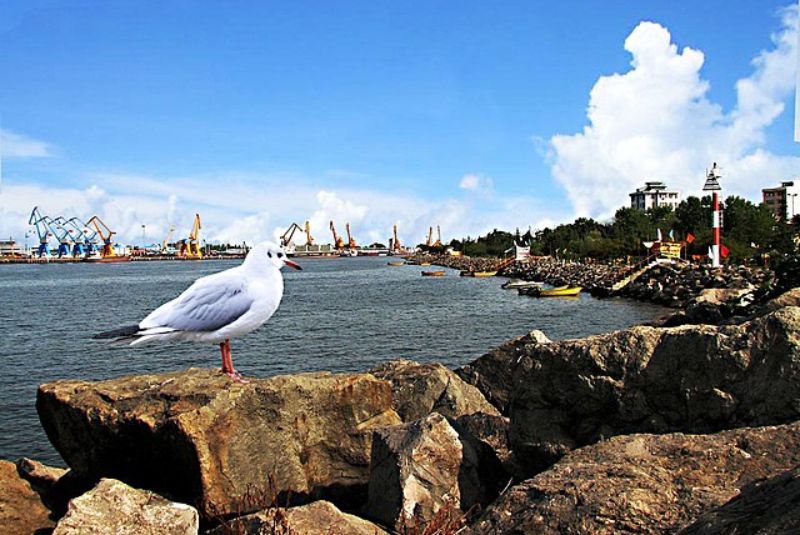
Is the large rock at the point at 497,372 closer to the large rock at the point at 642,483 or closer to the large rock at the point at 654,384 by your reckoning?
the large rock at the point at 654,384

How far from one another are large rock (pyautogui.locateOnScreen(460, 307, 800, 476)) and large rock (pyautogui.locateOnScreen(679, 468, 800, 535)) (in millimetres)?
2341

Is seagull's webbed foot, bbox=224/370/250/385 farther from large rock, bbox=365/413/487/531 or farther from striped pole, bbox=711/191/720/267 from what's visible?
striped pole, bbox=711/191/720/267

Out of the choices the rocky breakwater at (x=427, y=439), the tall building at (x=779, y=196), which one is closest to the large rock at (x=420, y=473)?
the rocky breakwater at (x=427, y=439)

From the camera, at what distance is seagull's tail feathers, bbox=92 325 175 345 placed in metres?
6.08

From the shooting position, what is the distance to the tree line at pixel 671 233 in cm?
6884

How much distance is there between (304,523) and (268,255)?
258 cm

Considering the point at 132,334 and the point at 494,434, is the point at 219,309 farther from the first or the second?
the point at 494,434

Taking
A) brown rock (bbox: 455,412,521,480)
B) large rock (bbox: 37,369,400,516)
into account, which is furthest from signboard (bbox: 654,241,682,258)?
large rock (bbox: 37,369,400,516)

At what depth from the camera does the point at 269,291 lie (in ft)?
21.3

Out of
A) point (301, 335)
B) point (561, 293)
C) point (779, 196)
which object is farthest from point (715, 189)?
point (779, 196)

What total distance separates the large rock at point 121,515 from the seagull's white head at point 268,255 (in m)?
2.32

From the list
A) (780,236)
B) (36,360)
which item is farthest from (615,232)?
(36,360)

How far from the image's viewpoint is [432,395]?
9414mm

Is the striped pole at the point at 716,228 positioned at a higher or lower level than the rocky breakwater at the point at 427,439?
higher
